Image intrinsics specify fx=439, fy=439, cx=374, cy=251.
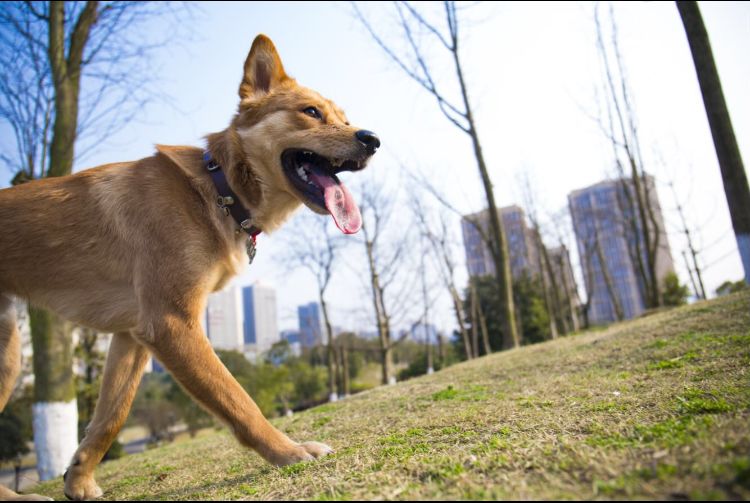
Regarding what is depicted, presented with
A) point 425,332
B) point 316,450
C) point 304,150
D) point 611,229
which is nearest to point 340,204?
point 304,150

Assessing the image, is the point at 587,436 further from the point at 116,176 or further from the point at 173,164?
the point at 116,176

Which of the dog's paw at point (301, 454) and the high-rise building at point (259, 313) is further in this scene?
the high-rise building at point (259, 313)

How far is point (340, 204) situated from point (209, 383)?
1504 millimetres

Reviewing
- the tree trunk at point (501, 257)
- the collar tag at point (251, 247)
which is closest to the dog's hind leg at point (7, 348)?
the collar tag at point (251, 247)

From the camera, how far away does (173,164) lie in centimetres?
301

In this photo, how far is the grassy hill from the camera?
4.75 ft

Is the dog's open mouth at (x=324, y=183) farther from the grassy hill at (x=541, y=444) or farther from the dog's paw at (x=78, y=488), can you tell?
the dog's paw at (x=78, y=488)

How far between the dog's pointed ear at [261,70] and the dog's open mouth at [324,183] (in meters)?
0.70

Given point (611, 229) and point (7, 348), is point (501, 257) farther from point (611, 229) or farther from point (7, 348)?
point (611, 229)

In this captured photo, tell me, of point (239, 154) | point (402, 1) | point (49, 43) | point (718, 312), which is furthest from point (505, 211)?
point (239, 154)

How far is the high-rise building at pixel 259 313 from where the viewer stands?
63.6 meters

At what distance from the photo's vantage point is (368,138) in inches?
128

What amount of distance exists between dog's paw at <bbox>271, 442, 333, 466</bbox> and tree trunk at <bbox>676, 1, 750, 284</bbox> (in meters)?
5.75

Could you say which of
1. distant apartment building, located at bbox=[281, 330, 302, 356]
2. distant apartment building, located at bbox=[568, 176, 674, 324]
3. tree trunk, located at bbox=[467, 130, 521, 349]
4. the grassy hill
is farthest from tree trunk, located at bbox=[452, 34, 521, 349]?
distant apartment building, located at bbox=[281, 330, 302, 356]
